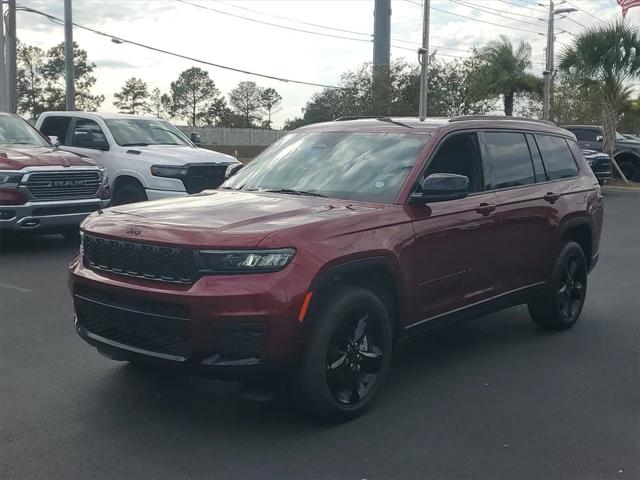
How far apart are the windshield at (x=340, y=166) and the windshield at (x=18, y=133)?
6432 millimetres

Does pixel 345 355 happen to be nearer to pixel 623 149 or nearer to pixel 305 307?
pixel 305 307

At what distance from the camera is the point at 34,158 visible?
1009 centimetres

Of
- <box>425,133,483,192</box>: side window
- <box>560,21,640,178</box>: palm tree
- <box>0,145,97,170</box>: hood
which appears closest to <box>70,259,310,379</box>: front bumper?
<box>425,133,483,192</box>: side window

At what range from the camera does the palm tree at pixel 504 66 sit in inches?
1517

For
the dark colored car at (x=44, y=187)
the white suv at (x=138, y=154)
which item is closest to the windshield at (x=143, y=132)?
the white suv at (x=138, y=154)

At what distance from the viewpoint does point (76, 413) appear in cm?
445

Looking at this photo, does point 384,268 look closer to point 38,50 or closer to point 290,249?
point 290,249

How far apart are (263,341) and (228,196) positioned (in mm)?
1530

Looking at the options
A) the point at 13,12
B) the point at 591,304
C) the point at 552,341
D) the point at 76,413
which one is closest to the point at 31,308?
the point at 76,413

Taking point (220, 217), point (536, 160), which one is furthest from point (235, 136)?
point (220, 217)

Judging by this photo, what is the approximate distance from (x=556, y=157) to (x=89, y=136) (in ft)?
27.6

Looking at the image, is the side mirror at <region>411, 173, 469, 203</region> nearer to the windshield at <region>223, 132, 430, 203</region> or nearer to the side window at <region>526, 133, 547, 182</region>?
the windshield at <region>223, 132, 430, 203</region>

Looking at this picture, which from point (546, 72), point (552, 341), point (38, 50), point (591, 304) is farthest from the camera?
point (38, 50)

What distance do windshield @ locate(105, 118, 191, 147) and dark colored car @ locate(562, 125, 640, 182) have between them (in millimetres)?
16013
